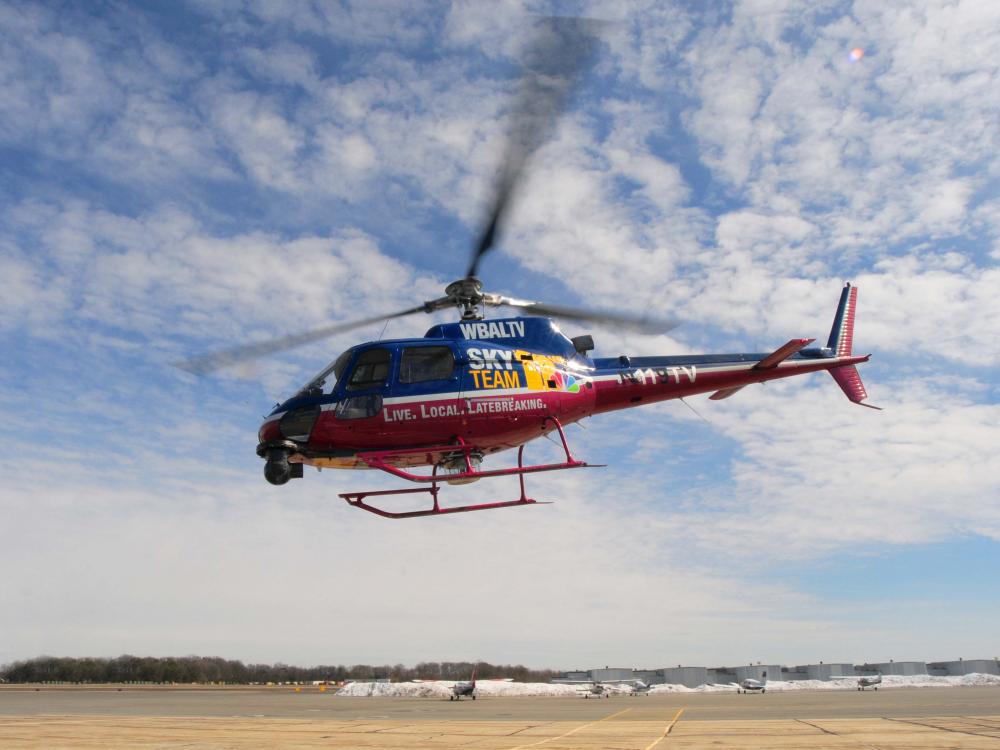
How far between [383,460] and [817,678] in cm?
10798

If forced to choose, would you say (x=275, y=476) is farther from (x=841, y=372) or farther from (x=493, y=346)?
(x=841, y=372)

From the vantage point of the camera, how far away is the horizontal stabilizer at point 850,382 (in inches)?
860

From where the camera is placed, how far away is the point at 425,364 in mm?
17391

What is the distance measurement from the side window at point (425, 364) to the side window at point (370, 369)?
1.38 feet

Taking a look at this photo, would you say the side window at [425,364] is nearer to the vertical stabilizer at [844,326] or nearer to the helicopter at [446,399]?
the helicopter at [446,399]

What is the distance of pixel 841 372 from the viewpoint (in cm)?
2189

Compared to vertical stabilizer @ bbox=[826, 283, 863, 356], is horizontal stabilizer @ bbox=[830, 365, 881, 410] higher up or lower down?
lower down

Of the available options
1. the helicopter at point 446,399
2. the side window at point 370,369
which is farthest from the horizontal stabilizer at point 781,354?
the side window at point 370,369

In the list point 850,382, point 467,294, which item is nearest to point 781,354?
point 850,382

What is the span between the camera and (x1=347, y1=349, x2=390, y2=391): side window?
56.4 feet

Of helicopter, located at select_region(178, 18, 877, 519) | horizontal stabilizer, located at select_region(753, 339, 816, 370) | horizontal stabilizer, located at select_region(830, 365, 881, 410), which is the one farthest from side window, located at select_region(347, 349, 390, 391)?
horizontal stabilizer, located at select_region(830, 365, 881, 410)

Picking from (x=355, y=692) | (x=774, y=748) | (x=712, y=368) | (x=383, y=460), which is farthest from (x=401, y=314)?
(x=355, y=692)

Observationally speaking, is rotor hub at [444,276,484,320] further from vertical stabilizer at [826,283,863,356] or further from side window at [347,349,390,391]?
vertical stabilizer at [826,283,863,356]

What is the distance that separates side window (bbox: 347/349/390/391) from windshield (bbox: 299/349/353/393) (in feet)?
1.03
